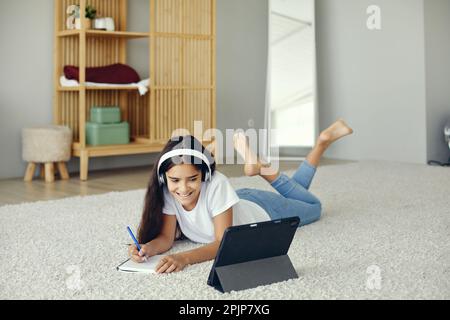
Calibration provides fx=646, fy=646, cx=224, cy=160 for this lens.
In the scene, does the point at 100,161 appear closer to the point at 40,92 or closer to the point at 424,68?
the point at 40,92

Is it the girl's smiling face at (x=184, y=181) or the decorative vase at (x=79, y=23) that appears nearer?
the girl's smiling face at (x=184, y=181)

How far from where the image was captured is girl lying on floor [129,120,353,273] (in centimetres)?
208

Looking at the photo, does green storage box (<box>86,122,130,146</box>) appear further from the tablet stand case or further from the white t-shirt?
the tablet stand case

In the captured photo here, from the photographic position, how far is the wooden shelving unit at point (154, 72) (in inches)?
179

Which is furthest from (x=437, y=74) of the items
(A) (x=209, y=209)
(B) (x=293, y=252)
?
(A) (x=209, y=209)

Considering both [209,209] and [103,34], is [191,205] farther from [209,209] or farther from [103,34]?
[103,34]

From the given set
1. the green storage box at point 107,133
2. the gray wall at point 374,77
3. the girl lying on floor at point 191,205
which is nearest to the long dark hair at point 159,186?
the girl lying on floor at point 191,205

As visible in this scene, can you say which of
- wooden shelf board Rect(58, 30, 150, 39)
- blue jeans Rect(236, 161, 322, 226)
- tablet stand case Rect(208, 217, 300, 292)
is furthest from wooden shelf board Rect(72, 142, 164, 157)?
tablet stand case Rect(208, 217, 300, 292)

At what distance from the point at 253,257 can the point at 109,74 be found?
289cm

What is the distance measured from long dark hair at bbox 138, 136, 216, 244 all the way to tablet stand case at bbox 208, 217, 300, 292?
35cm

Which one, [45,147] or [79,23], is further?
[79,23]

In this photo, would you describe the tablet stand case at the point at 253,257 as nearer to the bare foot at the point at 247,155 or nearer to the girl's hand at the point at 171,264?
the girl's hand at the point at 171,264

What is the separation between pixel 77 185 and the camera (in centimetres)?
411

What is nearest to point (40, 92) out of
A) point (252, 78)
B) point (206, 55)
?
point (206, 55)
